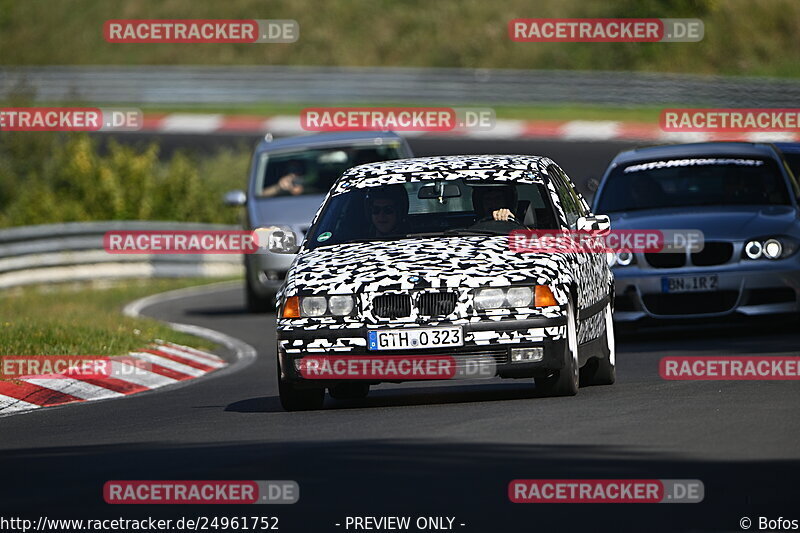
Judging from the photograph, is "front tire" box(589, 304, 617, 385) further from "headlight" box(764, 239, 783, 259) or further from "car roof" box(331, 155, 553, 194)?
"headlight" box(764, 239, 783, 259)

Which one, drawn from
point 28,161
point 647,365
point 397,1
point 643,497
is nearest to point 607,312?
→ point 647,365

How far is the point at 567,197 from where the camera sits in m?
12.4

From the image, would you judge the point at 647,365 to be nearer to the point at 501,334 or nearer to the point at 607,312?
the point at 607,312

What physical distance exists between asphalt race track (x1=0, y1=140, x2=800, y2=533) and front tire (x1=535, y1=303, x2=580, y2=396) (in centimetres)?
12

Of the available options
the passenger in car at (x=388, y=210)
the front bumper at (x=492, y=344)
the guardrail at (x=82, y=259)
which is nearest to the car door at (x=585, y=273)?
the front bumper at (x=492, y=344)

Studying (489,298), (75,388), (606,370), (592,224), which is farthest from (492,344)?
(75,388)

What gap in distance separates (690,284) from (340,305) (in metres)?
5.20

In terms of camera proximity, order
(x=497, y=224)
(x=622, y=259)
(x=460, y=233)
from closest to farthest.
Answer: (x=460, y=233), (x=497, y=224), (x=622, y=259)

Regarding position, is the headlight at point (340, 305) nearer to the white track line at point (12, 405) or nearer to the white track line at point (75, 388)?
the white track line at point (12, 405)

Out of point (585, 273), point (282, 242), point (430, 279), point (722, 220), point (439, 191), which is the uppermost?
point (439, 191)

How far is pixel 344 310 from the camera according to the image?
34.8ft

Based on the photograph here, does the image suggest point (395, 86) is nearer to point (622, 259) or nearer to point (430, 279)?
point (622, 259)

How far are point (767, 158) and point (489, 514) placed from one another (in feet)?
32.9

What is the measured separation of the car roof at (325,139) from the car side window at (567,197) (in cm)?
890
